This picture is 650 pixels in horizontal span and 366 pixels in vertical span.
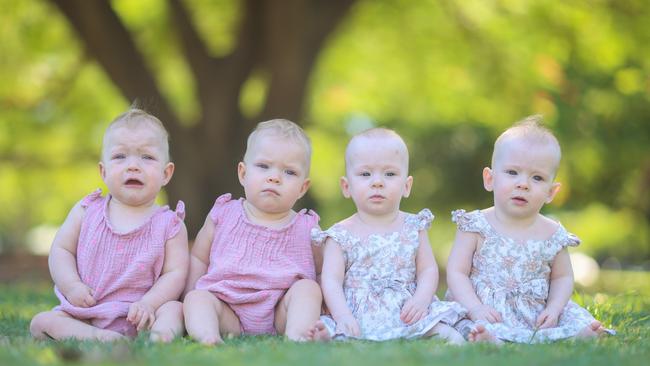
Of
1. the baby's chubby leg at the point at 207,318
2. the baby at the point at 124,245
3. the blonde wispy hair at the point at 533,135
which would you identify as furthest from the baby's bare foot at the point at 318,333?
the blonde wispy hair at the point at 533,135

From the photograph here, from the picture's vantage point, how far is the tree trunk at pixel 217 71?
9.00 meters

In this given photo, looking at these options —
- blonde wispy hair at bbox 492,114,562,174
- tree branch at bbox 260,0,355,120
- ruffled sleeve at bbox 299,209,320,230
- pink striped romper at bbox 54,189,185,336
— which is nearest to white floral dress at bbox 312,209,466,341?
ruffled sleeve at bbox 299,209,320,230

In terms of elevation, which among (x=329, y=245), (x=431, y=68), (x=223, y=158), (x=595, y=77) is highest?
(x=431, y=68)

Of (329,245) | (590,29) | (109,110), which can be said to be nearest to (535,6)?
(590,29)

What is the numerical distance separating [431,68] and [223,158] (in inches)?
162

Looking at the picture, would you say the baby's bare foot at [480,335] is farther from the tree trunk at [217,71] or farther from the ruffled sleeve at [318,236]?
the tree trunk at [217,71]

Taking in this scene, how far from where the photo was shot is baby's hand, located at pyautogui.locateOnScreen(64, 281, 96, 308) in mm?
4000

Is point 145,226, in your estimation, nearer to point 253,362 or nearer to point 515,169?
point 253,362

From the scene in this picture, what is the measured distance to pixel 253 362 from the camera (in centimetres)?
285

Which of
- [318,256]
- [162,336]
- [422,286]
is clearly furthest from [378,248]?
[162,336]

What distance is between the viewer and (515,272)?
4152 millimetres

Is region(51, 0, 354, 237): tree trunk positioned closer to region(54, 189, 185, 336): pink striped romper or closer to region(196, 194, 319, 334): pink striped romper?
region(196, 194, 319, 334): pink striped romper

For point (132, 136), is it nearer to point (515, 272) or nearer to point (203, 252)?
point (203, 252)

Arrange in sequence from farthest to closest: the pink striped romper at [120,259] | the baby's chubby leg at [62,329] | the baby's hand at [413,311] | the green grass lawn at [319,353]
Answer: the pink striped romper at [120,259] → the baby's hand at [413,311] → the baby's chubby leg at [62,329] → the green grass lawn at [319,353]
